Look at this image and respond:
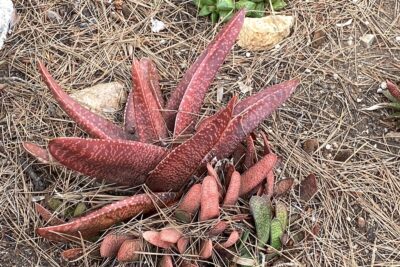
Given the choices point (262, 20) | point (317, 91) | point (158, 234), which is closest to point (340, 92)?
point (317, 91)

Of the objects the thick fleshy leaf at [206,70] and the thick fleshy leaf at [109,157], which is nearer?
the thick fleshy leaf at [109,157]

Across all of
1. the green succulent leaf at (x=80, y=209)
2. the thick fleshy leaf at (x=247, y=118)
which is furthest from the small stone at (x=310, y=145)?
the green succulent leaf at (x=80, y=209)

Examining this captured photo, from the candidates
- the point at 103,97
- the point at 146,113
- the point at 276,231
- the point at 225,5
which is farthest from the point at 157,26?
the point at 276,231

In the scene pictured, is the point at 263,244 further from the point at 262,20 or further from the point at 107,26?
the point at 107,26

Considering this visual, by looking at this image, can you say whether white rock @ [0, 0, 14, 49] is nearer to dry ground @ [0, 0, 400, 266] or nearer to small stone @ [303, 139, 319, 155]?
dry ground @ [0, 0, 400, 266]

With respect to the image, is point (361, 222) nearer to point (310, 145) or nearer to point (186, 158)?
point (310, 145)

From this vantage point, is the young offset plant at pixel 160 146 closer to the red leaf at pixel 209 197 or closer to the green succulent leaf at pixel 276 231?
the red leaf at pixel 209 197

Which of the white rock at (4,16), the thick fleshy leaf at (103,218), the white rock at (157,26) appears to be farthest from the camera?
the white rock at (157,26)

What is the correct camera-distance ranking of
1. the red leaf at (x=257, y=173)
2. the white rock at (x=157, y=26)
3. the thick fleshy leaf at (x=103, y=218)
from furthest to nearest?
the white rock at (x=157, y=26), the red leaf at (x=257, y=173), the thick fleshy leaf at (x=103, y=218)
